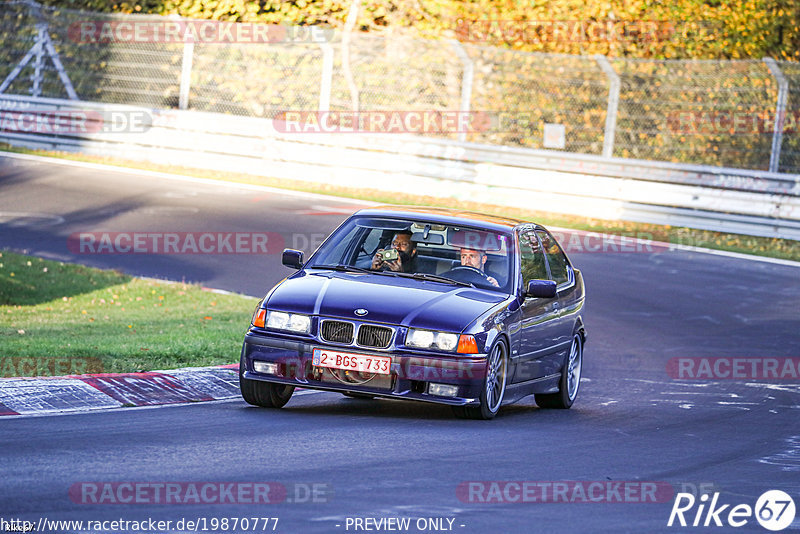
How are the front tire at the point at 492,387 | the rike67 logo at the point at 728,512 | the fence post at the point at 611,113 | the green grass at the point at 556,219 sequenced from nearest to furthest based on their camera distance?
the rike67 logo at the point at 728,512
the front tire at the point at 492,387
the green grass at the point at 556,219
the fence post at the point at 611,113

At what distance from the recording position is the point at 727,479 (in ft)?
26.7

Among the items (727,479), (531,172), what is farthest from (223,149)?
(727,479)

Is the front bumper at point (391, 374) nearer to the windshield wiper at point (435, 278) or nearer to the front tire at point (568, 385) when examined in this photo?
the windshield wiper at point (435, 278)

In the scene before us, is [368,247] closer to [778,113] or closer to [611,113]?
[778,113]

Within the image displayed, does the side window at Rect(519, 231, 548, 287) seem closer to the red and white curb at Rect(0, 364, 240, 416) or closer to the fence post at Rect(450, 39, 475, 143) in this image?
the red and white curb at Rect(0, 364, 240, 416)

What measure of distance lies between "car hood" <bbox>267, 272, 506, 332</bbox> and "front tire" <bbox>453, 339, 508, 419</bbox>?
1.07 feet

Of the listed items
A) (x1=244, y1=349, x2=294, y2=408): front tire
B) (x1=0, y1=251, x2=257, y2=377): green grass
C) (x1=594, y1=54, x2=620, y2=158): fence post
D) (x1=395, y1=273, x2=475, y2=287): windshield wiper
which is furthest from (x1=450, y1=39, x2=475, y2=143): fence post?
(x1=244, y1=349, x2=294, y2=408): front tire

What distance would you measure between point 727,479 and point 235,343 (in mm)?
5880

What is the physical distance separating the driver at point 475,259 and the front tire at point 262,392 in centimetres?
170

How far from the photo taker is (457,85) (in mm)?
26016

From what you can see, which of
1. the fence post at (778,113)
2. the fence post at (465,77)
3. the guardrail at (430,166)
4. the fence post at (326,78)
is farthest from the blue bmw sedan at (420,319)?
the fence post at (326,78)

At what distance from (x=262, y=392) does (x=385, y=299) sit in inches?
44.0

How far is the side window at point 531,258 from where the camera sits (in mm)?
10823

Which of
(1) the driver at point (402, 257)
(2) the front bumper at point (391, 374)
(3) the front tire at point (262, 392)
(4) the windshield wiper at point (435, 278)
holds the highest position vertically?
(1) the driver at point (402, 257)
